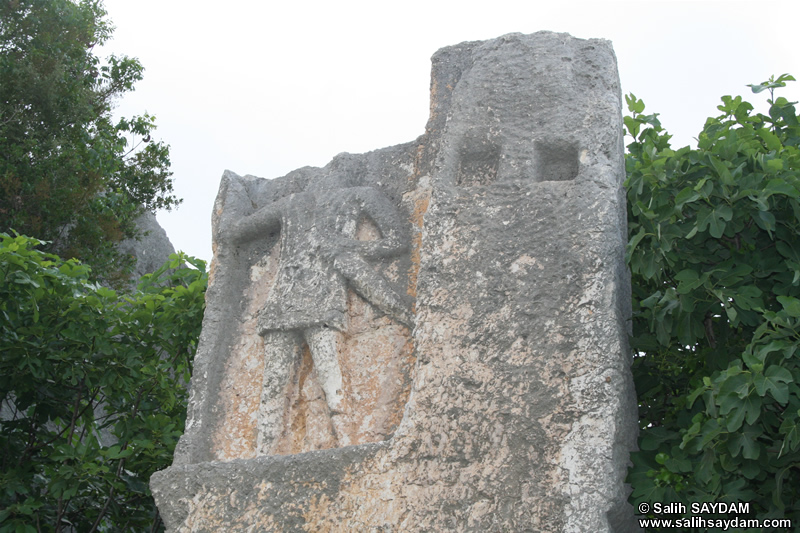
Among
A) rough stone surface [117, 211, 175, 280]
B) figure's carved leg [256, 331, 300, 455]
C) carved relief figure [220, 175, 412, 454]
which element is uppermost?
rough stone surface [117, 211, 175, 280]

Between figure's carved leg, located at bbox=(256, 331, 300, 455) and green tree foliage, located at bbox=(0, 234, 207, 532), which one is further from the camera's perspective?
green tree foliage, located at bbox=(0, 234, 207, 532)

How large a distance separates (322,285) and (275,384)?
1.59 ft

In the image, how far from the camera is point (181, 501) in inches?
140

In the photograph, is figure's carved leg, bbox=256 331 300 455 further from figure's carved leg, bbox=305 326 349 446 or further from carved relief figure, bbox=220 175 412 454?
figure's carved leg, bbox=305 326 349 446

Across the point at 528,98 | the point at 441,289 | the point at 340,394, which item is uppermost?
the point at 528,98

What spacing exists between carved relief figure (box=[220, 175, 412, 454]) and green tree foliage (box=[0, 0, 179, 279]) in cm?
604

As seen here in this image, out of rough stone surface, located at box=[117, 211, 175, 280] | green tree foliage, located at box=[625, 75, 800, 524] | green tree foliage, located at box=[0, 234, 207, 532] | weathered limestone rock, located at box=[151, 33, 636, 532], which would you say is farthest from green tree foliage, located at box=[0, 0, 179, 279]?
green tree foliage, located at box=[625, 75, 800, 524]

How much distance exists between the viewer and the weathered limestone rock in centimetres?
308

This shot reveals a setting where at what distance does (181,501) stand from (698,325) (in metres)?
2.09

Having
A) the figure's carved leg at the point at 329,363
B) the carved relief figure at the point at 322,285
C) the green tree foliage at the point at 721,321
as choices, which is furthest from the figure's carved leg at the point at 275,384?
the green tree foliage at the point at 721,321

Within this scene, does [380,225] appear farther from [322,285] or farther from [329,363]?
[329,363]

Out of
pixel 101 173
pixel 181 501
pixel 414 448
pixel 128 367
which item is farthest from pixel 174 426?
pixel 101 173

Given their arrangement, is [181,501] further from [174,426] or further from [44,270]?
[44,270]

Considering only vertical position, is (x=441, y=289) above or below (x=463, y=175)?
below
